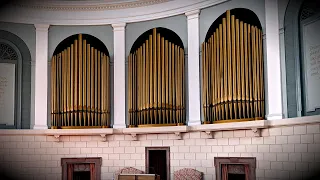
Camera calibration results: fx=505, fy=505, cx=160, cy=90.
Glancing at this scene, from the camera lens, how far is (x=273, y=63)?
10.2m

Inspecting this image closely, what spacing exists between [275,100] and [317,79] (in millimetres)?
1063

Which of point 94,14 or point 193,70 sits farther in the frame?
point 94,14

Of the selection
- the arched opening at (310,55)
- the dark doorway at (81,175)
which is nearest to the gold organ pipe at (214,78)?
the arched opening at (310,55)

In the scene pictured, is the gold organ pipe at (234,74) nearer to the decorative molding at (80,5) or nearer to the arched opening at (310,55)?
the arched opening at (310,55)

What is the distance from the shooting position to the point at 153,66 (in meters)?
12.2

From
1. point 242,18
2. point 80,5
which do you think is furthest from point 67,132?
point 242,18

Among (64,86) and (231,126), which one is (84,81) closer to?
(64,86)

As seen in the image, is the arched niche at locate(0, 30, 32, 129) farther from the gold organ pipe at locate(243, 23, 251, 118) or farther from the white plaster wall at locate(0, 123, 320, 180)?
the gold organ pipe at locate(243, 23, 251, 118)

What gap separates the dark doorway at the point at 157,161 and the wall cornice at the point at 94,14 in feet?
10.9

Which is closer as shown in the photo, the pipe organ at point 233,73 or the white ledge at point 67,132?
the pipe organ at point 233,73

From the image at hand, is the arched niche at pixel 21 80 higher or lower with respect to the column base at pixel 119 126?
higher

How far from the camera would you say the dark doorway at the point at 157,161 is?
1223 cm

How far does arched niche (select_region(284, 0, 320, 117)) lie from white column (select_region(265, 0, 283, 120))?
0.62ft

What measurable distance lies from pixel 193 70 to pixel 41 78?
3866mm
